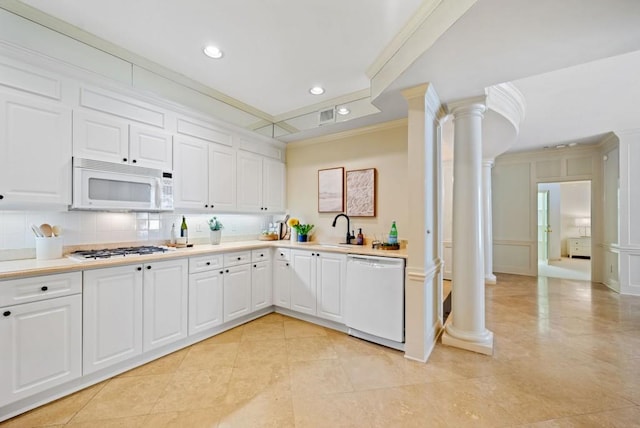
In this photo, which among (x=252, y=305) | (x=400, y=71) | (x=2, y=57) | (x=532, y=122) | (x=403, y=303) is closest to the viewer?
(x=2, y=57)

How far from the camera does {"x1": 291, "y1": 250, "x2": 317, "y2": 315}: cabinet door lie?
3.21m

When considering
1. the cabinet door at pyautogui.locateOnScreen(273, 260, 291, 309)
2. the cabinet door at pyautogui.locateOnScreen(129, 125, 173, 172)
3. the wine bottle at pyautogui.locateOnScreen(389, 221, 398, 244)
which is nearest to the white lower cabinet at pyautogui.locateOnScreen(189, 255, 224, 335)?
the cabinet door at pyautogui.locateOnScreen(273, 260, 291, 309)

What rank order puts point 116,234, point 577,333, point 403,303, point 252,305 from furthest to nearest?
point 252,305, point 577,333, point 116,234, point 403,303

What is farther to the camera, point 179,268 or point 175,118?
point 175,118

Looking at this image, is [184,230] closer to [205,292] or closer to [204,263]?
[204,263]

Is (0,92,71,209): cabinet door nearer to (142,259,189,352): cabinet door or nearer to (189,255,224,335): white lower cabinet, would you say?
(142,259,189,352): cabinet door

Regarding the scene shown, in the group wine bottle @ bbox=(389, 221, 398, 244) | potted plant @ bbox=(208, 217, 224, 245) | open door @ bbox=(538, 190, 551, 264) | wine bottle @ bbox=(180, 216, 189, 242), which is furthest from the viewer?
open door @ bbox=(538, 190, 551, 264)

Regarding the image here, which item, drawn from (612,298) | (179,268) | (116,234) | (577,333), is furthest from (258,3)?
(612,298)

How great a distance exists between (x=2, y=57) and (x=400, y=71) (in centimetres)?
287

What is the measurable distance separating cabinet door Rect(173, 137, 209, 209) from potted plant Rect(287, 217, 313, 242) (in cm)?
121

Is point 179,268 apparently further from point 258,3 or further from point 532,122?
point 532,122

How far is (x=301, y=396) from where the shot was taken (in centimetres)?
192

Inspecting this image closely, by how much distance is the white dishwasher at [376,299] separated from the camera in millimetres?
2537

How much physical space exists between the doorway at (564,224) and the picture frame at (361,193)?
671 centimetres
